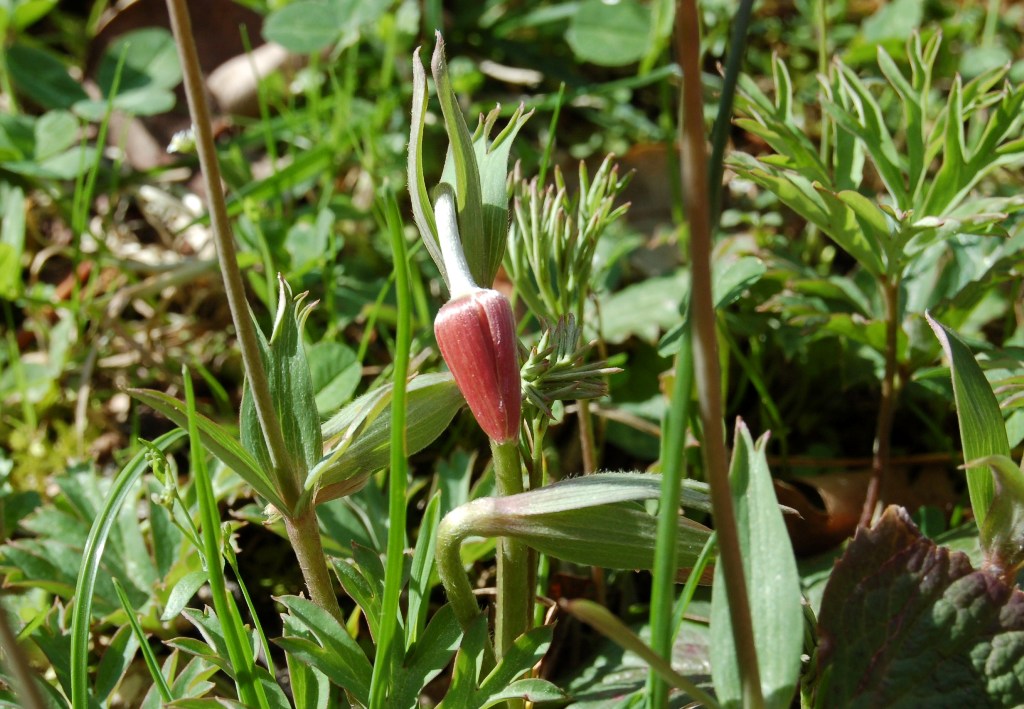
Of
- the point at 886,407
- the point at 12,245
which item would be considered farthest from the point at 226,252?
the point at 12,245

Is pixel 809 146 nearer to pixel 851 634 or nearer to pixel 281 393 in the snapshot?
pixel 851 634

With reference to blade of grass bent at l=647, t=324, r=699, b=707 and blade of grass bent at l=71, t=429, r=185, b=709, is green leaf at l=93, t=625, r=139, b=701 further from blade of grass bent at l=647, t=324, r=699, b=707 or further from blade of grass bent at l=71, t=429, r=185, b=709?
blade of grass bent at l=647, t=324, r=699, b=707

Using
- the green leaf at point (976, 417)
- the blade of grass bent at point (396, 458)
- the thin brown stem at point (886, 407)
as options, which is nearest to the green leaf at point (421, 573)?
the blade of grass bent at point (396, 458)

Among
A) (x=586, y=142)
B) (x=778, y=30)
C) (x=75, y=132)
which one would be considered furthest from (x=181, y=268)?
(x=778, y=30)

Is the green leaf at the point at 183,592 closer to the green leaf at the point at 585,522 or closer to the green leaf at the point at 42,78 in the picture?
the green leaf at the point at 585,522

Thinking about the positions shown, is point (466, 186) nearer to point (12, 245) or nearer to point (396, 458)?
point (396, 458)

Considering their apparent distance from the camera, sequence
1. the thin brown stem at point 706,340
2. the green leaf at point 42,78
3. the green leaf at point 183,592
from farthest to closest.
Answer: the green leaf at point 42,78 → the green leaf at point 183,592 → the thin brown stem at point 706,340

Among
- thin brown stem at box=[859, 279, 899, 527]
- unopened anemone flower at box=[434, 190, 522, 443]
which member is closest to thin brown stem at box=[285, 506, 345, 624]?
unopened anemone flower at box=[434, 190, 522, 443]
